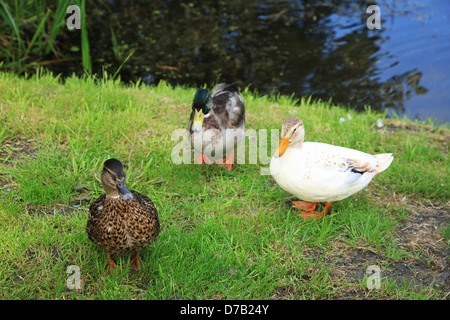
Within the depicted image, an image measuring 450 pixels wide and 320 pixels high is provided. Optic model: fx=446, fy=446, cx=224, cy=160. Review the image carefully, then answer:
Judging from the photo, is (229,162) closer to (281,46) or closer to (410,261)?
(410,261)

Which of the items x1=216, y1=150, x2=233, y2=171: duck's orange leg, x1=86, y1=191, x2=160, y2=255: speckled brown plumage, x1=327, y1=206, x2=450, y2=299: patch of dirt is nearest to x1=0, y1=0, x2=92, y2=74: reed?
x1=216, y1=150, x2=233, y2=171: duck's orange leg

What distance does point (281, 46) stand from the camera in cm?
732

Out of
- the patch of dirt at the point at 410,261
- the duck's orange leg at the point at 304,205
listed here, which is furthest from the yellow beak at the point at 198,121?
the patch of dirt at the point at 410,261

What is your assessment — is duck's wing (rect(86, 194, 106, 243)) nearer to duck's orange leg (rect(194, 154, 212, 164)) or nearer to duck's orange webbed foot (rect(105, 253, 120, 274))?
duck's orange webbed foot (rect(105, 253, 120, 274))

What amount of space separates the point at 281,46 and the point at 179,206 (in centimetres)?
457

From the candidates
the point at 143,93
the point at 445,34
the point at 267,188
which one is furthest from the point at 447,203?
the point at 445,34

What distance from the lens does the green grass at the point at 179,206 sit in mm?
2846

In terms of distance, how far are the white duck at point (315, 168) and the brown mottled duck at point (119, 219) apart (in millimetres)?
1054

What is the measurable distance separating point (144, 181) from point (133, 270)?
100 centimetres

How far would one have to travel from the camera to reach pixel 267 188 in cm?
383

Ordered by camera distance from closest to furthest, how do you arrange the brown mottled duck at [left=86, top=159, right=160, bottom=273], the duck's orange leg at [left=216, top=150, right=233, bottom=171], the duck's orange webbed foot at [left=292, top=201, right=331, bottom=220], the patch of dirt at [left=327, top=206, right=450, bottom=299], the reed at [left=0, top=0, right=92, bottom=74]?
the brown mottled duck at [left=86, top=159, right=160, bottom=273]
the patch of dirt at [left=327, top=206, right=450, bottom=299]
the duck's orange webbed foot at [left=292, top=201, right=331, bottom=220]
the duck's orange leg at [left=216, top=150, right=233, bottom=171]
the reed at [left=0, top=0, right=92, bottom=74]

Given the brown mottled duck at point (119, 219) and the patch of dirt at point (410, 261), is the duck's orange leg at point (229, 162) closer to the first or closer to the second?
the patch of dirt at point (410, 261)

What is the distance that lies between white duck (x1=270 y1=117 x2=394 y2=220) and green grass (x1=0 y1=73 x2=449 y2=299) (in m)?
0.30

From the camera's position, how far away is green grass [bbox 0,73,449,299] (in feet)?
9.34
